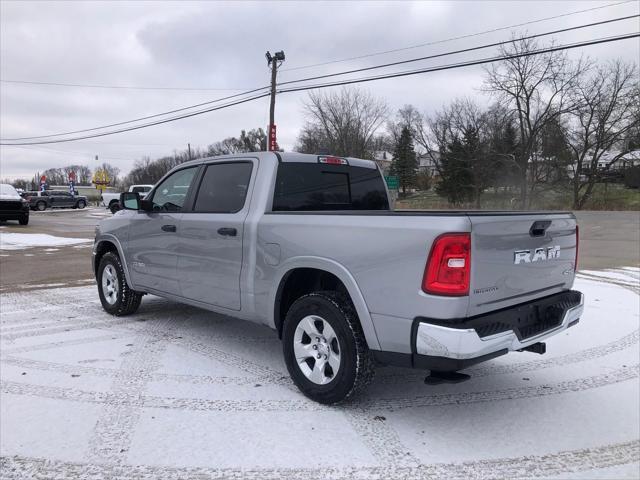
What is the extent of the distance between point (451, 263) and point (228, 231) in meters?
2.08

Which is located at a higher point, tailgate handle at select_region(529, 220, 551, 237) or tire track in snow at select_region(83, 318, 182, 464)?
tailgate handle at select_region(529, 220, 551, 237)

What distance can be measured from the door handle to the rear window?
403 millimetres

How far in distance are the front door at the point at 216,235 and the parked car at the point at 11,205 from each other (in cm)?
2137

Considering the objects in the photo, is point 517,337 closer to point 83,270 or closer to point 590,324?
point 590,324

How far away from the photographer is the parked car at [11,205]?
22.1 m

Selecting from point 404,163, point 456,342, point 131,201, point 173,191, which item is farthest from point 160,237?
point 404,163

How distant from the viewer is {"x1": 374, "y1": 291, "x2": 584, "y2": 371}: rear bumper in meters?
2.81

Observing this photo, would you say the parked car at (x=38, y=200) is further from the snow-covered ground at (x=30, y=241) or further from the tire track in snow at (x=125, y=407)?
the tire track in snow at (x=125, y=407)

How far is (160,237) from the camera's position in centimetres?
511

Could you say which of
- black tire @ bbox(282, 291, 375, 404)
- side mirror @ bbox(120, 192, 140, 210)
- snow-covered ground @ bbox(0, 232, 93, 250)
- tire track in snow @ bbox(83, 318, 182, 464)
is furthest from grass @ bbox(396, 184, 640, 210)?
black tire @ bbox(282, 291, 375, 404)

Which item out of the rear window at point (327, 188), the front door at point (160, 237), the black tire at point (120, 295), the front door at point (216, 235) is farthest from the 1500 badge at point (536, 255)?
the black tire at point (120, 295)

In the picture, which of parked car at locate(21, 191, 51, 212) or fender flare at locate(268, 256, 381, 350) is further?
parked car at locate(21, 191, 51, 212)

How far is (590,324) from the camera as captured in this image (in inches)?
231

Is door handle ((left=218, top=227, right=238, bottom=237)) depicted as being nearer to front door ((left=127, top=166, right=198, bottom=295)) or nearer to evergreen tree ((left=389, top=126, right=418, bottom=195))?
front door ((left=127, top=166, right=198, bottom=295))
